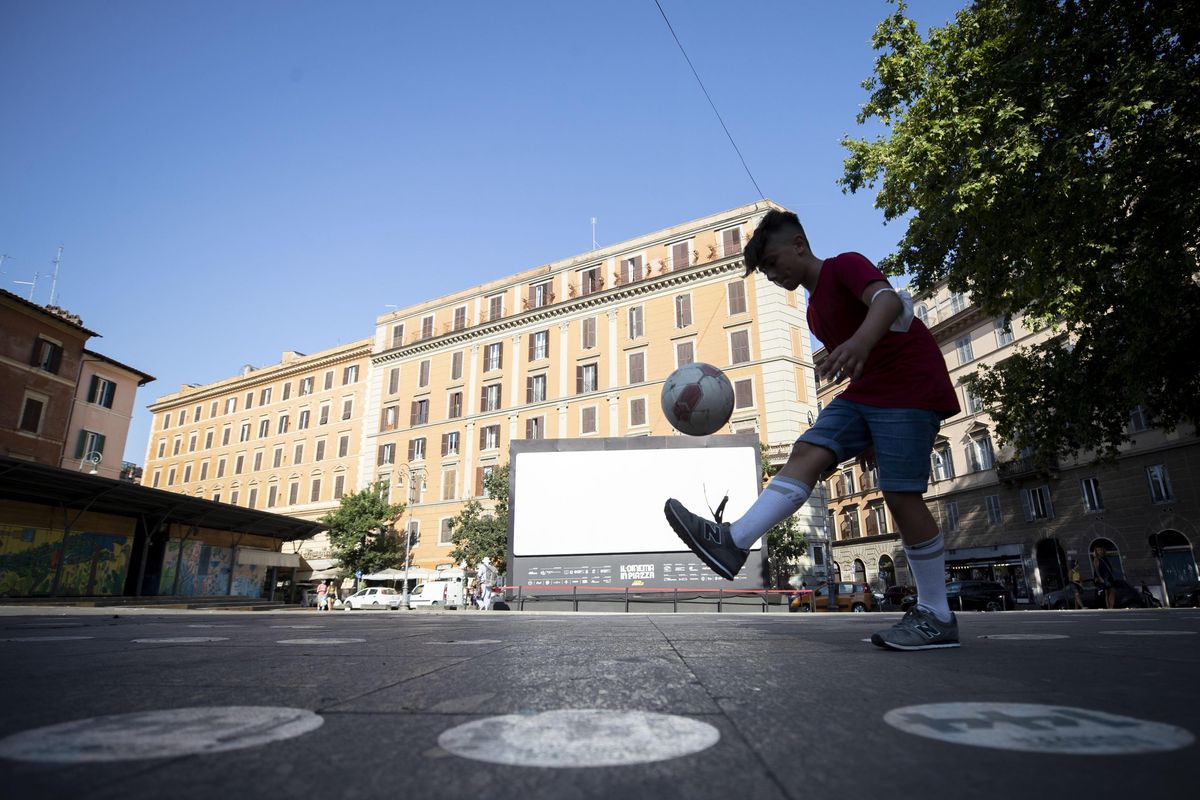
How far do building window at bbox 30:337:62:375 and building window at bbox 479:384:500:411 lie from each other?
18859mm

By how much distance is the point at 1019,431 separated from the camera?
1095 cm

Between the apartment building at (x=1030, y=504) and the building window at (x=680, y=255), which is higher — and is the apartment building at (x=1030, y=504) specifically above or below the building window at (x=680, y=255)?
below

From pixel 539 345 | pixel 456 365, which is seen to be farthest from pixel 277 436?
pixel 539 345

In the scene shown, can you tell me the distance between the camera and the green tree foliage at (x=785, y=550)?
26188 mm

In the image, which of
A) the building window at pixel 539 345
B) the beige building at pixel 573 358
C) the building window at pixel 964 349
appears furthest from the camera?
the building window at pixel 539 345

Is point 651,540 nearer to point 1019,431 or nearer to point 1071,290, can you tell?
point 1019,431

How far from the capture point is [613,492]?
20969mm

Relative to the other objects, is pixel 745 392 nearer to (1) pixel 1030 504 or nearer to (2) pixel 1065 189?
(1) pixel 1030 504

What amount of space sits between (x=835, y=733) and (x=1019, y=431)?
1188 centimetres

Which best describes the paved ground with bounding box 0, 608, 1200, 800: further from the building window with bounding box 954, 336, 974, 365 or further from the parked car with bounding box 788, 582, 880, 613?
the building window with bounding box 954, 336, 974, 365

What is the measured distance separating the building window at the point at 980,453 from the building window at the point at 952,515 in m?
2.05

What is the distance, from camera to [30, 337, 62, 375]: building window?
26.3m

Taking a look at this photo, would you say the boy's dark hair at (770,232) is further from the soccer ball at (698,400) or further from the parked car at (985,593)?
the parked car at (985,593)

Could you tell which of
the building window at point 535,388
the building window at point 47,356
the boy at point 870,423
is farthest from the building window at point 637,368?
the boy at point 870,423
